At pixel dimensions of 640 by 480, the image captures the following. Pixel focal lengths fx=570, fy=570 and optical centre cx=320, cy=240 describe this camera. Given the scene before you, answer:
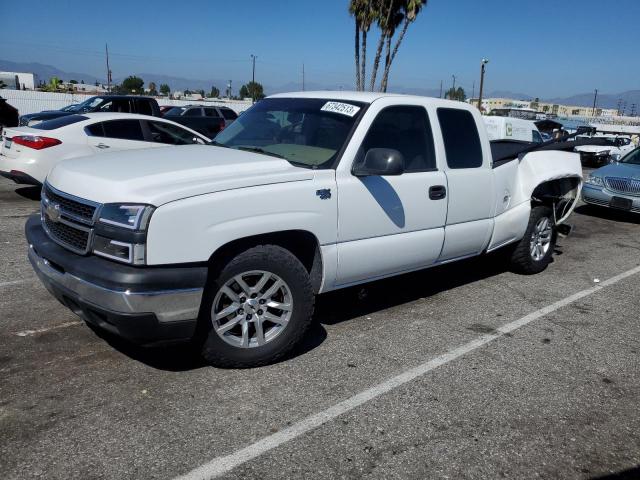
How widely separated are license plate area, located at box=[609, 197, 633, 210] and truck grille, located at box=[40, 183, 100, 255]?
381 inches

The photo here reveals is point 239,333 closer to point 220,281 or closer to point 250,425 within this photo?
point 220,281

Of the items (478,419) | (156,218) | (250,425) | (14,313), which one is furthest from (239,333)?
(14,313)

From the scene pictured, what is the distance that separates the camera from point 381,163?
3908 millimetres

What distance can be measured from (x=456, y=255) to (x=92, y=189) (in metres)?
3.11

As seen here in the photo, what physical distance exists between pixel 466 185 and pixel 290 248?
6.09 ft

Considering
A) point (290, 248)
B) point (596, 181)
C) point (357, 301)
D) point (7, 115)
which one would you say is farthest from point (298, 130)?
point (7, 115)

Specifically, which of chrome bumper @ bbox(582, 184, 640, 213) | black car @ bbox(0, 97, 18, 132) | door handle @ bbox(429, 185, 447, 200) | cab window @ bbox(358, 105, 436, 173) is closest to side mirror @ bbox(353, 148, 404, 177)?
cab window @ bbox(358, 105, 436, 173)

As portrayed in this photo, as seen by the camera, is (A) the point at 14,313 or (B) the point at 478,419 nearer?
(B) the point at 478,419

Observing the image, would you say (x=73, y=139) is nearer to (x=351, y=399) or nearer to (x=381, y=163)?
(x=381, y=163)

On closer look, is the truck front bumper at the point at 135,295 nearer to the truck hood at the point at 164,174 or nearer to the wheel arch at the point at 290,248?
the wheel arch at the point at 290,248

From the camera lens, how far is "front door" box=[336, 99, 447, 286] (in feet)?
13.3

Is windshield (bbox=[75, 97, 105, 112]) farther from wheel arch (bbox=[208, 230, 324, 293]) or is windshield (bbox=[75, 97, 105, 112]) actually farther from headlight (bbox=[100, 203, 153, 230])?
headlight (bbox=[100, 203, 153, 230])

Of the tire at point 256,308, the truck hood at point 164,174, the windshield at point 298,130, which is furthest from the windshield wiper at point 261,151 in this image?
the tire at point 256,308

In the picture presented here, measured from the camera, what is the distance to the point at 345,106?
174 inches
